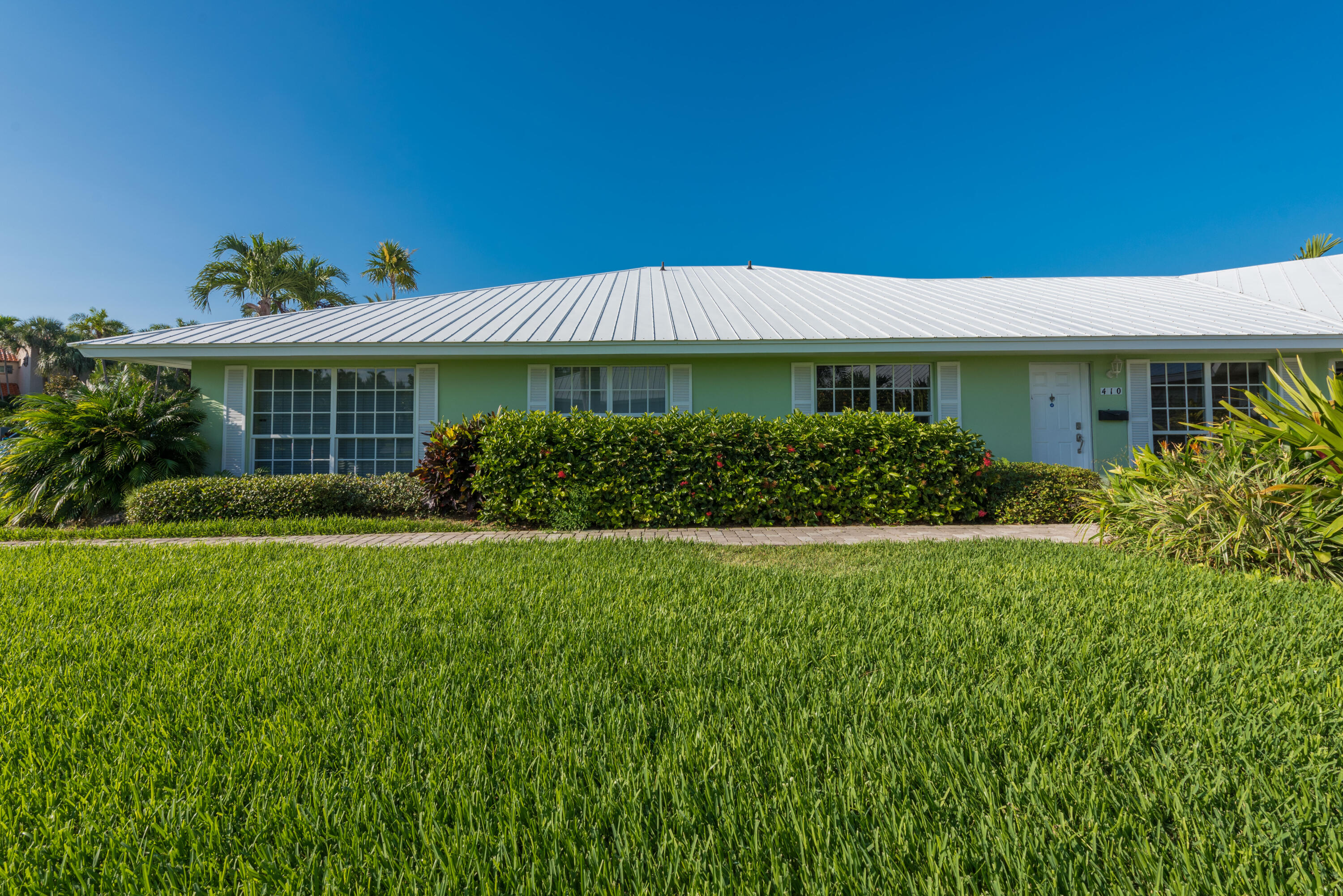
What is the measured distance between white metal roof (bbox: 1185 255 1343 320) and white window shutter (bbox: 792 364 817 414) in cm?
973

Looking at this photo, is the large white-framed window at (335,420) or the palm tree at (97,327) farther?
the palm tree at (97,327)

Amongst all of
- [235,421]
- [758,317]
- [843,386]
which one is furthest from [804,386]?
[235,421]

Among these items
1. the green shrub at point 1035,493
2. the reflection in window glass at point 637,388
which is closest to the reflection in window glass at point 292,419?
the reflection in window glass at point 637,388

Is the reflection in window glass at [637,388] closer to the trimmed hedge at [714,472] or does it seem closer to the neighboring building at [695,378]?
the neighboring building at [695,378]

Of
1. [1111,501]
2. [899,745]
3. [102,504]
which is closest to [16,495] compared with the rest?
[102,504]

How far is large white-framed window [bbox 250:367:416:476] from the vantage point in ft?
32.7

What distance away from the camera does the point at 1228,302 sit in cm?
1166

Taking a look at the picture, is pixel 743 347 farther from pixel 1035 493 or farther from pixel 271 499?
pixel 271 499

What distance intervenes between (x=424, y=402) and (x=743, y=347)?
216 inches

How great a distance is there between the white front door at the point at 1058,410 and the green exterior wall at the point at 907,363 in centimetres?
13

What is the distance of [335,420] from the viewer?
10.0m

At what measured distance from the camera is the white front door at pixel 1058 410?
387 inches

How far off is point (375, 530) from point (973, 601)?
21.0 feet

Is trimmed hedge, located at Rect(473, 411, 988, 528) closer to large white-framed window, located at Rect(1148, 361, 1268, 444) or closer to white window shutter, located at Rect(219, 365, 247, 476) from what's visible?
large white-framed window, located at Rect(1148, 361, 1268, 444)
